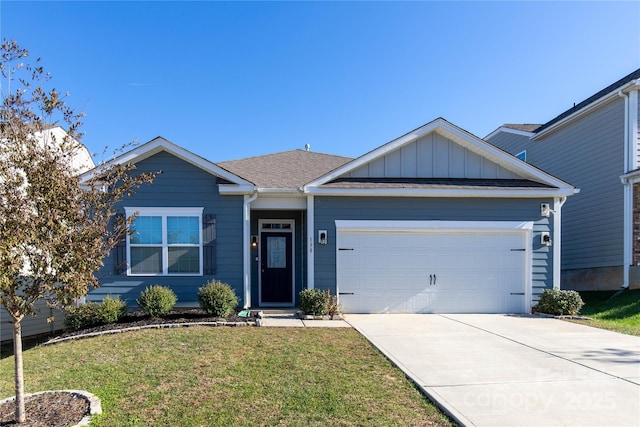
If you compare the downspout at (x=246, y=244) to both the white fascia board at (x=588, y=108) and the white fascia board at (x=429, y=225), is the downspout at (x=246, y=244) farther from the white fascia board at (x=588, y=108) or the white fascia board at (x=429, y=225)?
the white fascia board at (x=588, y=108)

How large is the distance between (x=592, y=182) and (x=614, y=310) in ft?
15.3

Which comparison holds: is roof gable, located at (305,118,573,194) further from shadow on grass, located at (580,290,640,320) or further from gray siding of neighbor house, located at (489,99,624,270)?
gray siding of neighbor house, located at (489,99,624,270)

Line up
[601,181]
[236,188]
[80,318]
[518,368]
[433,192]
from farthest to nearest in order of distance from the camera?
[601,181], [433,192], [236,188], [80,318], [518,368]

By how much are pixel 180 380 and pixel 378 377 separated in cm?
243

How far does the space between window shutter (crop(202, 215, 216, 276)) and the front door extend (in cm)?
176

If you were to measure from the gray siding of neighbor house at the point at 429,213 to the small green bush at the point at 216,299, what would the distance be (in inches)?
84.9

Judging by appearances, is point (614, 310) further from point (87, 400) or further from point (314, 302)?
point (87, 400)

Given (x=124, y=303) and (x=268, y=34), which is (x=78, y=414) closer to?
(x=124, y=303)

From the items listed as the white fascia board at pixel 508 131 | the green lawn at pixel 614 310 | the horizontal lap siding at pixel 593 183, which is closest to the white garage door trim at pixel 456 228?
the green lawn at pixel 614 310

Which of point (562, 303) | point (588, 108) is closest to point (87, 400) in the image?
point (562, 303)

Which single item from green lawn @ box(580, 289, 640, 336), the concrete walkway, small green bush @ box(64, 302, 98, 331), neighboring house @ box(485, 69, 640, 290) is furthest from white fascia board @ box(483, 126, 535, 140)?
small green bush @ box(64, 302, 98, 331)

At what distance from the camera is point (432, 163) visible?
951 cm

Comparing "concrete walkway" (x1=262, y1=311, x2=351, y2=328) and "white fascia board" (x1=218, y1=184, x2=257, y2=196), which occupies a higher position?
"white fascia board" (x1=218, y1=184, x2=257, y2=196)

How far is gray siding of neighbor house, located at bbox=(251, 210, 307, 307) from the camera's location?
10.0m
